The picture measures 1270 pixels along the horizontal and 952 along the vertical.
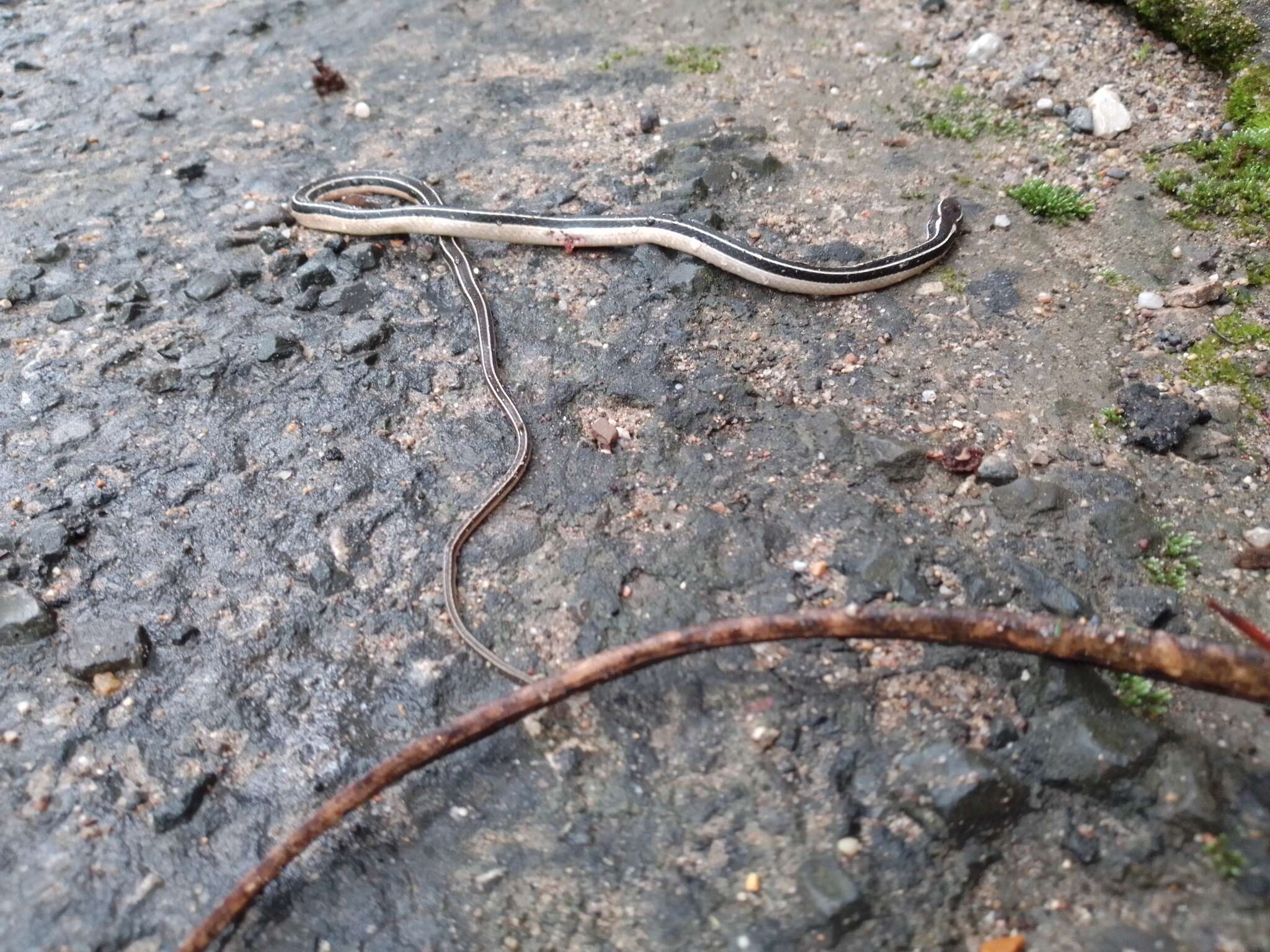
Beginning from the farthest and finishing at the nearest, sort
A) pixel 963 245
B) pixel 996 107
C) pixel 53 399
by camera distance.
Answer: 1. pixel 996 107
2. pixel 963 245
3. pixel 53 399

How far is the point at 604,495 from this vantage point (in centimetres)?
380

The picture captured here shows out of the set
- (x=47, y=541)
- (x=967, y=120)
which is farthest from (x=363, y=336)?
(x=967, y=120)

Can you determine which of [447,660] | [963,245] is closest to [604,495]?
[447,660]

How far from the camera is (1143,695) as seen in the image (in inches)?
116

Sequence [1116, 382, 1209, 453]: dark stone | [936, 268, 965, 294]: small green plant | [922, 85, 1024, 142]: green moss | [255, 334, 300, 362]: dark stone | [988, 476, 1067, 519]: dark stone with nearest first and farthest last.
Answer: [988, 476, 1067, 519]: dark stone < [1116, 382, 1209, 453]: dark stone < [255, 334, 300, 362]: dark stone < [936, 268, 965, 294]: small green plant < [922, 85, 1024, 142]: green moss

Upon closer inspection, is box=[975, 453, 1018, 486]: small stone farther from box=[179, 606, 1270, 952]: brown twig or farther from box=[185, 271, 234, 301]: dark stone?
box=[185, 271, 234, 301]: dark stone

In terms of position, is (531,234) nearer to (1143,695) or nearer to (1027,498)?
(1027,498)

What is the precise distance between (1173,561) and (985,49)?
14.4 ft

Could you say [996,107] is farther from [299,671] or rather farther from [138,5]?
[138,5]

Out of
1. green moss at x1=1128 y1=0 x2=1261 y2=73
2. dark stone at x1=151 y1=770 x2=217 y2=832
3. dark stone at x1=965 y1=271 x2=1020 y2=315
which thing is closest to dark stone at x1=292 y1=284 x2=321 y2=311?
dark stone at x1=151 y1=770 x2=217 y2=832

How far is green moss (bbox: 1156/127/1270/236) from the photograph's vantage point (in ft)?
15.3

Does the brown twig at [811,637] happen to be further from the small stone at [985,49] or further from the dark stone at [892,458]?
the small stone at [985,49]

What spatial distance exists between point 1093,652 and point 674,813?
1.47 meters

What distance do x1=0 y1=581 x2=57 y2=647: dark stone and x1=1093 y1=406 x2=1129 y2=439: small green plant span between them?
4.46 meters
